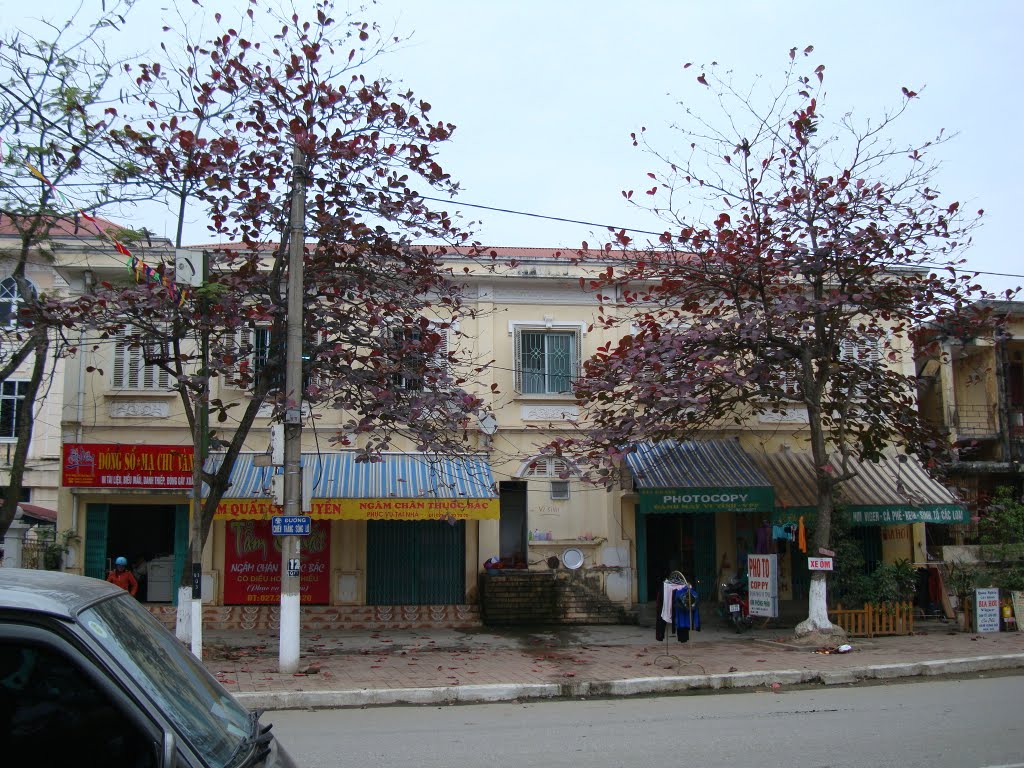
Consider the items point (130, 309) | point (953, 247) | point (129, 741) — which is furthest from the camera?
point (953, 247)

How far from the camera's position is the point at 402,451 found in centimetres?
1844

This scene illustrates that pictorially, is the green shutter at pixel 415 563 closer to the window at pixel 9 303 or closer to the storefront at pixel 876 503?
the storefront at pixel 876 503

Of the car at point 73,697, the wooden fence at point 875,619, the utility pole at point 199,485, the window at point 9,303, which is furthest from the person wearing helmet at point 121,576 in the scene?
the car at point 73,697

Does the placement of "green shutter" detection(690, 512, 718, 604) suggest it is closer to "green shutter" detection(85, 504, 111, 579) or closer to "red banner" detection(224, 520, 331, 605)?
"red banner" detection(224, 520, 331, 605)

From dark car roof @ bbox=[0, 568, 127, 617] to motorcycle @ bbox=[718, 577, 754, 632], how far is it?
15.6 metres

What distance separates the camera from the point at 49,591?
2590 millimetres

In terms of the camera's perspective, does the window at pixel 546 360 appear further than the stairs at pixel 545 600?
Yes

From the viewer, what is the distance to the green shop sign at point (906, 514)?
17.8 m

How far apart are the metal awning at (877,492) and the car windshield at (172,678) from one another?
52.7ft

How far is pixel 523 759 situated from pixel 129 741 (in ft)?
Result: 18.4

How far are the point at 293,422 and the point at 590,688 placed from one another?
5187mm

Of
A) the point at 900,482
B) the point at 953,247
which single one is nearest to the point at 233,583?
the point at 900,482

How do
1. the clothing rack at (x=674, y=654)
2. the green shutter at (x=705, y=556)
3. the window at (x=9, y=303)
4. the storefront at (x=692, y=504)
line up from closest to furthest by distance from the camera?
the window at (x=9, y=303) < the clothing rack at (x=674, y=654) < the storefront at (x=692, y=504) < the green shutter at (x=705, y=556)

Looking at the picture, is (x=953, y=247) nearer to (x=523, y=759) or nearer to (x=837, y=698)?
(x=837, y=698)
